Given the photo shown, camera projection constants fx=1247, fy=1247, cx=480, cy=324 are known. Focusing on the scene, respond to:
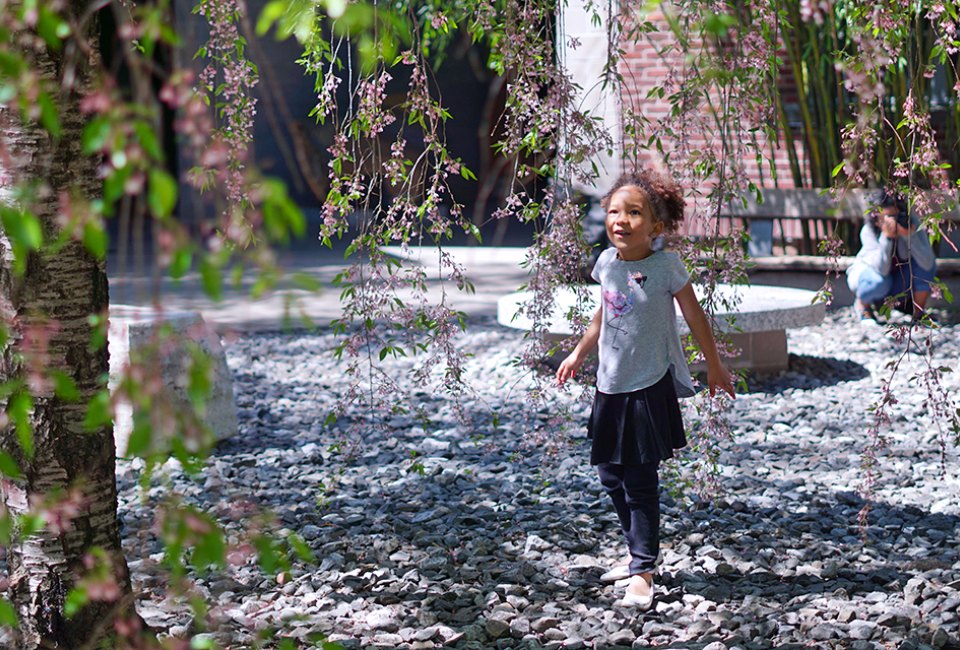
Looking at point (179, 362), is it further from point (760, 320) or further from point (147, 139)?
point (147, 139)

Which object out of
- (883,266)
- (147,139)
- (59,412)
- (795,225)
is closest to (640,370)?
(59,412)

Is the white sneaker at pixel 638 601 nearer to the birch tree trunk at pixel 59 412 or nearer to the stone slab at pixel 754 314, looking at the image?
the birch tree trunk at pixel 59 412

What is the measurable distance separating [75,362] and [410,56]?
114 cm

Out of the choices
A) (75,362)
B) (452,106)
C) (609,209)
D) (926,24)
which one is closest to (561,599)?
(609,209)

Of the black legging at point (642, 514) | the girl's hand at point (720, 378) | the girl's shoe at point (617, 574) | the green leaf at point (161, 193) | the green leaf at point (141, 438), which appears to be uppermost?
the green leaf at point (161, 193)

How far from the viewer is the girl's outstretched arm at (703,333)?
133 inches

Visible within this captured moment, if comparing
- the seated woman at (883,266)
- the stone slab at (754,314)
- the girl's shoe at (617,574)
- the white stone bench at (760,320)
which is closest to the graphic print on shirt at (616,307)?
the girl's shoe at (617,574)

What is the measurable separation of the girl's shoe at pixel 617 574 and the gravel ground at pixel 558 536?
4cm

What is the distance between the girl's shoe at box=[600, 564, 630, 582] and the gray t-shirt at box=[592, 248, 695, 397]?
50cm

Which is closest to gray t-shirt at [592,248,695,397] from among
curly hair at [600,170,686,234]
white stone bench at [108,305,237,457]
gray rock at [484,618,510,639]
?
curly hair at [600,170,686,234]

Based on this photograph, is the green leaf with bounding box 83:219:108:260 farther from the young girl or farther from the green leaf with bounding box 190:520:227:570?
the young girl

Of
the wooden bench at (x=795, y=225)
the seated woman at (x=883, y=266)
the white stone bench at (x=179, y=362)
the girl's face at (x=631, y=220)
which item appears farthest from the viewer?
the wooden bench at (x=795, y=225)

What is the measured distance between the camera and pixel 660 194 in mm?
3475

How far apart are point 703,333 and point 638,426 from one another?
308 millimetres
